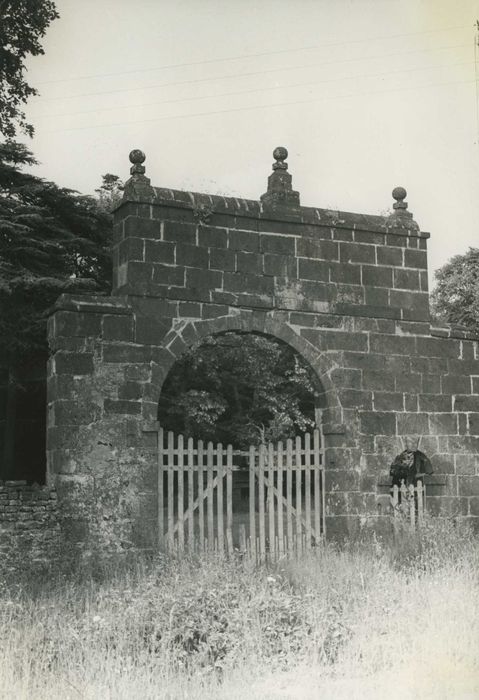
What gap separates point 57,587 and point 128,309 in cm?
329

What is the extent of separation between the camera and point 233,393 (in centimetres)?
2536

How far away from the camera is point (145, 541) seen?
10406 millimetres

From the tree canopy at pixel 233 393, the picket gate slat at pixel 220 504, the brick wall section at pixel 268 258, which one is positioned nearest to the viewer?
the picket gate slat at pixel 220 504

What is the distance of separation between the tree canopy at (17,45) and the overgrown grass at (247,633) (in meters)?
9.38

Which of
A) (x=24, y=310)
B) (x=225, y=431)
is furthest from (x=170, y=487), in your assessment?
(x=225, y=431)

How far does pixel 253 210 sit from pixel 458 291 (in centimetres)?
1769

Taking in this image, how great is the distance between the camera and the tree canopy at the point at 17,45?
595 inches

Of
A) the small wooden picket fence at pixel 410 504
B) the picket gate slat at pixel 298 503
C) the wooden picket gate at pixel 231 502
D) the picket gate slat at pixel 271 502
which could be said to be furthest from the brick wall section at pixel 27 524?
the small wooden picket fence at pixel 410 504

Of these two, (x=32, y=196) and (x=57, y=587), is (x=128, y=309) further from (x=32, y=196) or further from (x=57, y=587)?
(x=32, y=196)

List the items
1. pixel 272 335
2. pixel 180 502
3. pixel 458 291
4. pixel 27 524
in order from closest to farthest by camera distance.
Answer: pixel 27 524 → pixel 180 502 → pixel 272 335 → pixel 458 291

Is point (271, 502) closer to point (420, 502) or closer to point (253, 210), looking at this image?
point (420, 502)

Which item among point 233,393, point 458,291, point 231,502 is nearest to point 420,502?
point 231,502

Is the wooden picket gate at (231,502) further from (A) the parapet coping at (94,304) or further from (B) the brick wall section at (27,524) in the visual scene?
(A) the parapet coping at (94,304)

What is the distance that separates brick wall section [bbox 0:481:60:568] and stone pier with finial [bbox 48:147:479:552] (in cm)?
20
